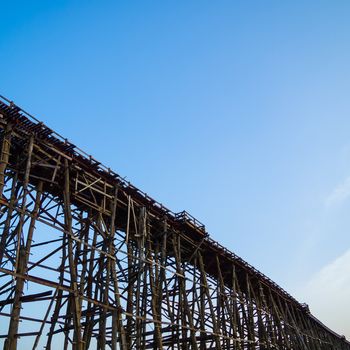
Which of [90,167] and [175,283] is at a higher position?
[90,167]

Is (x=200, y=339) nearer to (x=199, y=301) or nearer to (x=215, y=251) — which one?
(x=199, y=301)

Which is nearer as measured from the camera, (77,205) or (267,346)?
(77,205)

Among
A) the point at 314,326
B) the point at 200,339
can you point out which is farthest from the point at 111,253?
the point at 314,326

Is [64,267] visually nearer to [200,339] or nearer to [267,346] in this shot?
[200,339]

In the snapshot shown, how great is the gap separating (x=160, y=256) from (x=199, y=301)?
3467 mm

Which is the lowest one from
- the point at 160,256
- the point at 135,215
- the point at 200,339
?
the point at 200,339

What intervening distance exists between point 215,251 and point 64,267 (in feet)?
33.1

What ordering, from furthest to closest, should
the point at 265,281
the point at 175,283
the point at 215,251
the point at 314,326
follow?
1. the point at 314,326
2. the point at 265,281
3. the point at 215,251
4. the point at 175,283

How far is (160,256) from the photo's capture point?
53.0 feet

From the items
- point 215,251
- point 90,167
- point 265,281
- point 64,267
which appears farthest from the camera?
point 265,281

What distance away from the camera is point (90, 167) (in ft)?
44.7

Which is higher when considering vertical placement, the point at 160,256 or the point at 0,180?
the point at 160,256

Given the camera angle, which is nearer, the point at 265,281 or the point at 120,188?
the point at 120,188

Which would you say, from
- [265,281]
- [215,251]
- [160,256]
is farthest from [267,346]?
[160,256]
